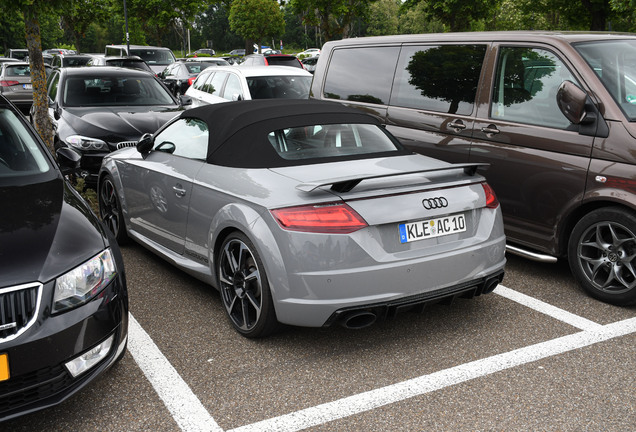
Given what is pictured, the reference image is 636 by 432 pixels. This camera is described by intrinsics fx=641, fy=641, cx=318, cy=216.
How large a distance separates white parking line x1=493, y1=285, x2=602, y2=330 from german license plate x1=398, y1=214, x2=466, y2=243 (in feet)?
3.58

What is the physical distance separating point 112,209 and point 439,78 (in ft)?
10.8

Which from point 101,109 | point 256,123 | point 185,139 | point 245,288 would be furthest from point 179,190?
point 101,109

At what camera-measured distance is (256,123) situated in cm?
439

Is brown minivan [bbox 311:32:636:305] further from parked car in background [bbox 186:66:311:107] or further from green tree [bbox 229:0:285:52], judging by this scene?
green tree [bbox 229:0:285:52]

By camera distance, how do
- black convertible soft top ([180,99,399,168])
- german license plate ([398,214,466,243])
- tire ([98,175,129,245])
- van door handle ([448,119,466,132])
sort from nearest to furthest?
german license plate ([398,214,466,243]), black convertible soft top ([180,99,399,168]), van door handle ([448,119,466,132]), tire ([98,175,129,245])

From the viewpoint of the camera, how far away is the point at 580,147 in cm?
467

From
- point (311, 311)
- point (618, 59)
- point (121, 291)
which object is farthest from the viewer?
point (618, 59)

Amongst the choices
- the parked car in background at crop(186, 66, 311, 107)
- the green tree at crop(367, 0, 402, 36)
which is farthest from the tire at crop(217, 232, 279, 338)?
the green tree at crop(367, 0, 402, 36)

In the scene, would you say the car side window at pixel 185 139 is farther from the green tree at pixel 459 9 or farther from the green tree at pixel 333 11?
the green tree at pixel 459 9

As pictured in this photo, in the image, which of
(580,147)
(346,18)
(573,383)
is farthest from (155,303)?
(346,18)

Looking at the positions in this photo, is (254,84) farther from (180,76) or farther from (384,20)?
(384,20)

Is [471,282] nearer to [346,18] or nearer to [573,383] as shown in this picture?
[573,383]

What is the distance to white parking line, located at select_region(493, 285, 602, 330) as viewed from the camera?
4.27 meters

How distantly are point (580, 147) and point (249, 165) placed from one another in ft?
7.92
